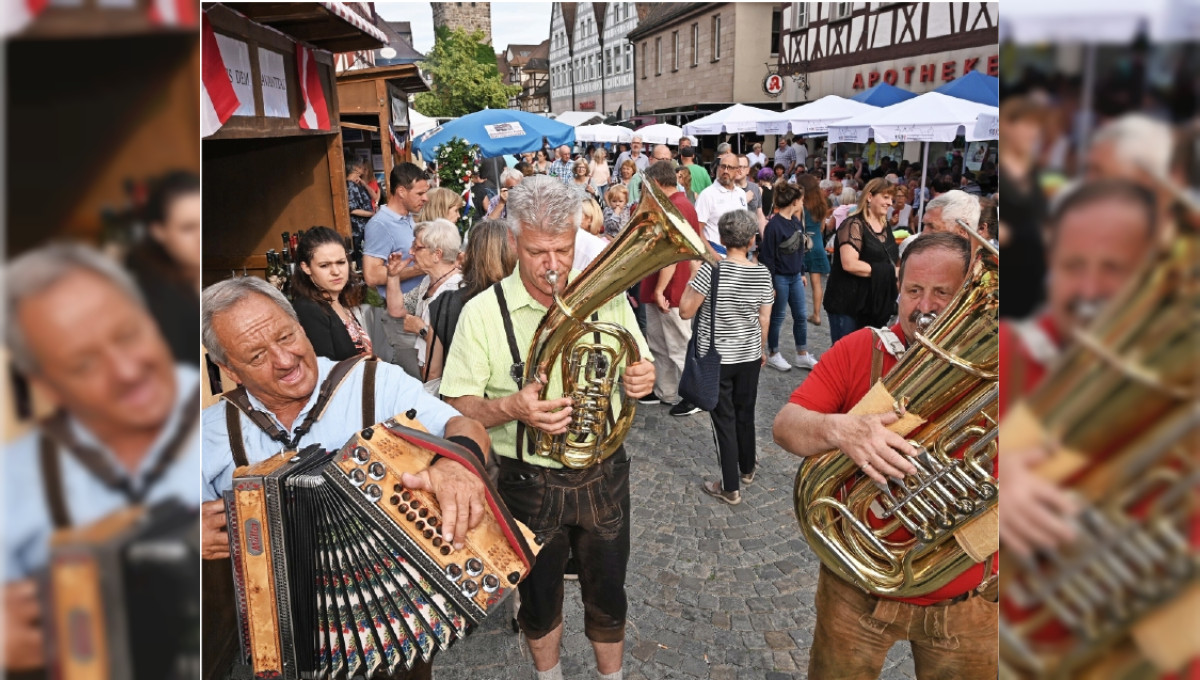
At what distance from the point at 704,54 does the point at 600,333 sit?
34.1 meters

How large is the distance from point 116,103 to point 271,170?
22.3 feet

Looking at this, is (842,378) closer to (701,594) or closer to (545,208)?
(545,208)

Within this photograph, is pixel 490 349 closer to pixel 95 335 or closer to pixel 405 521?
pixel 405 521

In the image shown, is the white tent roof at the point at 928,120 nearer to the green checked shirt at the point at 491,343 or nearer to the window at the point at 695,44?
the green checked shirt at the point at 491,343

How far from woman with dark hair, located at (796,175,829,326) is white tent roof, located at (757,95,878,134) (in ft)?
18.9

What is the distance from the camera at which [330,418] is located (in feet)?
7.95

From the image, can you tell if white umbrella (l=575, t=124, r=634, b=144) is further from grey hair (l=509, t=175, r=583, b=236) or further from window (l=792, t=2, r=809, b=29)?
grey hair (l=509, t=175, r=583, b=236)

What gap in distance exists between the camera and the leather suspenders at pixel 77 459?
420mm

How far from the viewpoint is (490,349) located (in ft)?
9.31

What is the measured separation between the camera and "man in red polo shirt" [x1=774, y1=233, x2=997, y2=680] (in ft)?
7.47

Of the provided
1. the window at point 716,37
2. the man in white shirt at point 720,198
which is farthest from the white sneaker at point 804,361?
the window at point 716,37

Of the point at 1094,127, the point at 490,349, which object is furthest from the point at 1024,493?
the point at 490,349

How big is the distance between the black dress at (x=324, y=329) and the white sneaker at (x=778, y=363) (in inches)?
206

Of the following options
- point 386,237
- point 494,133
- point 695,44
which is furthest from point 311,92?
point 695,44
